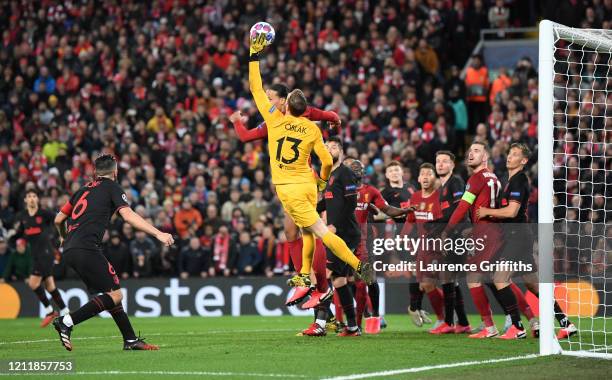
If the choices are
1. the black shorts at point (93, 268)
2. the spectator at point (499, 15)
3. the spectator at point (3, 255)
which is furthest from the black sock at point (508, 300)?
the spectator at point (499, 15)

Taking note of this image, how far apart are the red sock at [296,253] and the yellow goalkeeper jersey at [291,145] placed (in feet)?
4.62

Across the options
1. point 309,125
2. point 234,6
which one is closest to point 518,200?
point 309,125

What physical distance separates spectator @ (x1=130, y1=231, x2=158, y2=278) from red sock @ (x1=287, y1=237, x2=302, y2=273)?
840cm

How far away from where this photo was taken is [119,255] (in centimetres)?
2078

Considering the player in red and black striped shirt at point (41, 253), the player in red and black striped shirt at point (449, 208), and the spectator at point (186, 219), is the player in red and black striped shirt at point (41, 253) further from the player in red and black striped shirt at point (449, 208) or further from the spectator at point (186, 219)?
the player in red and black striped shirt at point (449, 208)

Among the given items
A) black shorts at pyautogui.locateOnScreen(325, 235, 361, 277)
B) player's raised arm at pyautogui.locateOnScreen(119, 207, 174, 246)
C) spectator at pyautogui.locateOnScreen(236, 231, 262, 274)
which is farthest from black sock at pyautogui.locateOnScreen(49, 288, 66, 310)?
player's raised arm at pyautogui.locateOnScreen(119, 207, 174, 246)

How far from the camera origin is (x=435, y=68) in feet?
80.4

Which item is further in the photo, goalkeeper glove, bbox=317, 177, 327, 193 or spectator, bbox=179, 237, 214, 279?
spectator, bbox=179, 237, 214, 279

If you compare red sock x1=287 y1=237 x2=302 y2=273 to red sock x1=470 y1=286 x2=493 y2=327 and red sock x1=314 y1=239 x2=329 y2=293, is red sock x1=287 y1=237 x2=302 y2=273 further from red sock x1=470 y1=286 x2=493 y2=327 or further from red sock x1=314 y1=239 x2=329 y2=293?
red sock x1=470 y1=286 x2=493 y2=327

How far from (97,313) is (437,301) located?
491 cm

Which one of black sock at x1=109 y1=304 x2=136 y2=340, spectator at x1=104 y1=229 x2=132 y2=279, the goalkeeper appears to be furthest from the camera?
spectator at x1=104 y1=229 x2=132 y2=279

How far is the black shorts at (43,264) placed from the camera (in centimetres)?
1775

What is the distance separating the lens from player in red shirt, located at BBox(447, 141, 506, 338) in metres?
12.1

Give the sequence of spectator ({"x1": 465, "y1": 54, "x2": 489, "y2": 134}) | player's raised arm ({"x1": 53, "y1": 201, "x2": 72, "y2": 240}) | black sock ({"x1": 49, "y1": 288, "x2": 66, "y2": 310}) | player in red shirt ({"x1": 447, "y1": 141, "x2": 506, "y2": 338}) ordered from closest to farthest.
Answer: player's raised arm ({"x1": 53, "y1": 201, "x2": 72, "y2": 240}) < player in red shirt ({"x1": 447, "y1": 141, "x2": 506, "y2": 338}) < black sock ({"x1": 49, "y1": 288, "x2": 66, "y2": 310}) < spectator ({"x1": 465, "y1": 54, "x2": 489, "y2": 134})
